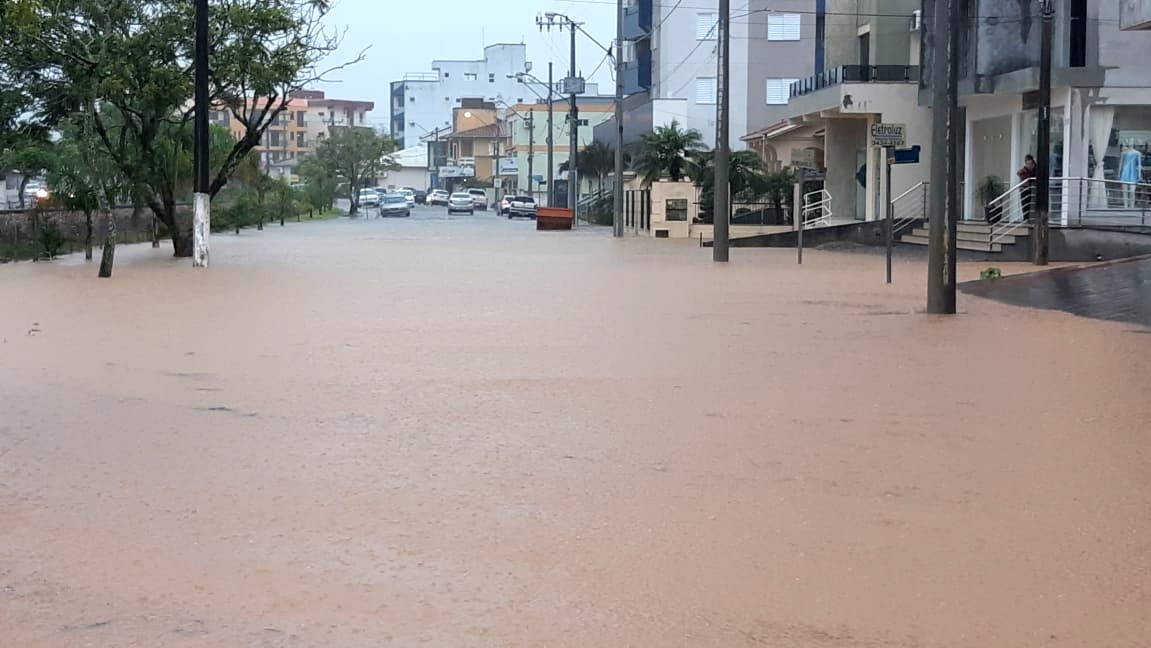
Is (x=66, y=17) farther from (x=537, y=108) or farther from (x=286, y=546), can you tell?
(x=537, y=108)

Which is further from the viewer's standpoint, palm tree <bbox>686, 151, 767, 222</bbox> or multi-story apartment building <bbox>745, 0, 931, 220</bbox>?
palm tree <bbox>686, 151, 767, 222</bbox>

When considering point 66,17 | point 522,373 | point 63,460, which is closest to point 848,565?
point 63,460

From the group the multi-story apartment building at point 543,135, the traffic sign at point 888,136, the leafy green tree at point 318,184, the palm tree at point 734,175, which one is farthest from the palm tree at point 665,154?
the multi-story apartment building at point 543,135

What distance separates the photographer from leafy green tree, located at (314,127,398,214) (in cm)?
10456

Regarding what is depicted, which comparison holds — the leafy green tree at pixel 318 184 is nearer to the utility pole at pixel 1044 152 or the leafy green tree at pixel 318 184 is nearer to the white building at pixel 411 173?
the white building at pixel 411 173

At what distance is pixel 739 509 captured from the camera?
27.3 ft

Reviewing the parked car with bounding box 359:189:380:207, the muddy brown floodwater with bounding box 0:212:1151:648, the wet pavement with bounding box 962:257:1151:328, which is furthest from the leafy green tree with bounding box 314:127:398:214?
the muddy brown floodwater with bounding box 0:212:1151:648

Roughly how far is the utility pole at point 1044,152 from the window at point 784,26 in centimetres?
4367

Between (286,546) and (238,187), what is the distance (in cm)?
5422

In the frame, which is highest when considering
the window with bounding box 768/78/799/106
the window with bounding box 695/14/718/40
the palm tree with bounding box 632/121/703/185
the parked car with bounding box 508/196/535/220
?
the window with bounding box 695/14/718/40

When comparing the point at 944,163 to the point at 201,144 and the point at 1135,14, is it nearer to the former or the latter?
the point at 1135,14

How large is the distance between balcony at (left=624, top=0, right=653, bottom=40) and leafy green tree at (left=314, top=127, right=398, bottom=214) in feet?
86.0

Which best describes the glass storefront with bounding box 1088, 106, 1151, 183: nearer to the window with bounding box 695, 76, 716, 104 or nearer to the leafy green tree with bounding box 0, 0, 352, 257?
the leafy green tree with bounding box 0, 0, 352, 257

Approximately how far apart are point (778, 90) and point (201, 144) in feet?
153
